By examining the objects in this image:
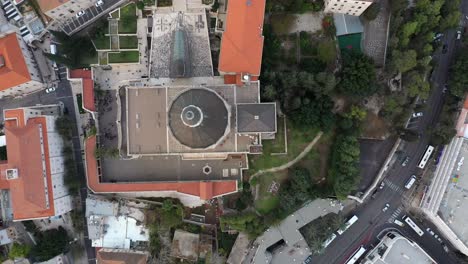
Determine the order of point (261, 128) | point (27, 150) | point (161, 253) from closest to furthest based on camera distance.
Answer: point (261, 128), point (27, 150), point (161, 253)

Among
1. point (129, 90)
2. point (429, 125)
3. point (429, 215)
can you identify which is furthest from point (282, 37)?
point (429, 215)

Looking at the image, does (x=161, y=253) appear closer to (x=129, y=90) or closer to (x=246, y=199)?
(x=246, y=199)

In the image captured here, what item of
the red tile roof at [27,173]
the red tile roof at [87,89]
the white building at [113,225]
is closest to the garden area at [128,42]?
the red tile roof at [87,89]

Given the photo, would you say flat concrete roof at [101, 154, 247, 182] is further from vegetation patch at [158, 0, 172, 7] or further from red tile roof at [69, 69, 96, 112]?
vegetation patch at [158, 0, 172, 7]

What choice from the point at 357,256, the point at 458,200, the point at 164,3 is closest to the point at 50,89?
the point at 164,3

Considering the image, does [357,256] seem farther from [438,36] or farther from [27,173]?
[27,173]

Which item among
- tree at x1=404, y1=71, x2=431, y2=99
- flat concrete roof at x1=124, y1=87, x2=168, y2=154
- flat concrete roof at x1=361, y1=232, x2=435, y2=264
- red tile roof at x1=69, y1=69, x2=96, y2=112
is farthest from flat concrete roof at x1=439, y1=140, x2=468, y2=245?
red tile roof at x1=69, y1=69, x2=96, y2=112
